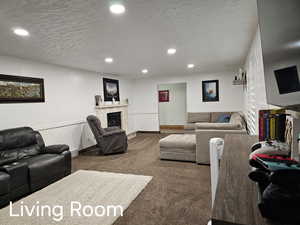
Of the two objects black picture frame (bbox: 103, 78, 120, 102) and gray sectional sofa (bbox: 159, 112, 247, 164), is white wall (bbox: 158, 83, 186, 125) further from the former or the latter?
gray sectional sofa (bbox: 159, 112, 247, 164)

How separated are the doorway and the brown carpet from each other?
393 cm

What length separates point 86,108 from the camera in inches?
195

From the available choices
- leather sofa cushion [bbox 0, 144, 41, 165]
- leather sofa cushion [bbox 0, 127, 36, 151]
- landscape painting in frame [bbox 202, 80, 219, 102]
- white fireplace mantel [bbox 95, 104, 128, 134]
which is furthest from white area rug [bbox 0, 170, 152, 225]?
landscape painting in frame [bbox 202, 80, 219, 102]

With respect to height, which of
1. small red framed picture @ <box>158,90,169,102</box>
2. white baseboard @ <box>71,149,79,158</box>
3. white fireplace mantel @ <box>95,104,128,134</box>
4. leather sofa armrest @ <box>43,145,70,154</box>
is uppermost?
small red framed picture @ <box>158,90,169,102</box>

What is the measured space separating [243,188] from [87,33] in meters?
2.39

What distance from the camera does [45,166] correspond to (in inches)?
106

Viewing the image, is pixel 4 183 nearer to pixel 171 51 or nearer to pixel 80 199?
pixel 80 199

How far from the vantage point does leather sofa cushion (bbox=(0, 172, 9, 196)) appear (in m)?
2.15

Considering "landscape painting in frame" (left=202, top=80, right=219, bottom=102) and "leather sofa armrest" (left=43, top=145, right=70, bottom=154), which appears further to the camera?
"landscape painting in frame" (left=202, top=80, right=219, bottom=102)

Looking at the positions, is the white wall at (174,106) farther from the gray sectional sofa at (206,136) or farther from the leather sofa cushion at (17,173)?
the leather sofa cushion at (17,173)

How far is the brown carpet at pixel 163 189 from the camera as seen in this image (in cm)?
190

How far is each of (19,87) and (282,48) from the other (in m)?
4.10

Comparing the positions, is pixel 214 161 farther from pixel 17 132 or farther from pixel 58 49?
pixel 17 132

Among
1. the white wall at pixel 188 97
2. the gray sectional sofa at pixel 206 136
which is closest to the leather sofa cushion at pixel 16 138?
the gray sectional sofa at pixel 206 136
